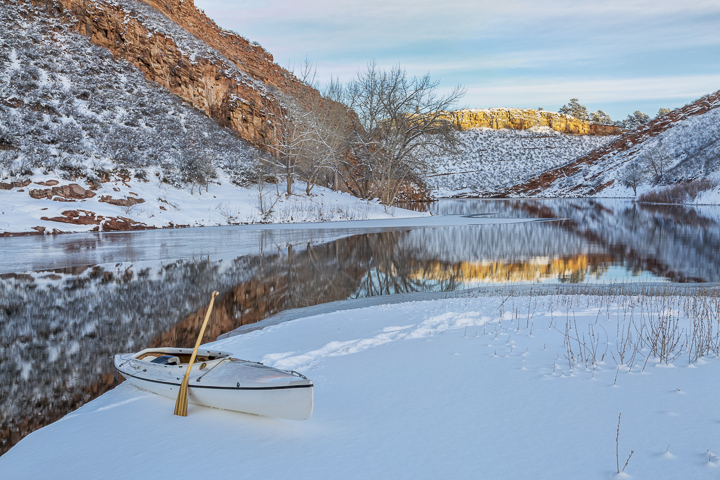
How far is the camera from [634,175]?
239 ft

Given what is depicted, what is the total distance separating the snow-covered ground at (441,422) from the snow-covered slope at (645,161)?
63.8 m

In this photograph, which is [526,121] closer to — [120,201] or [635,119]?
[635,119]

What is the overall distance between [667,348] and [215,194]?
30372mm

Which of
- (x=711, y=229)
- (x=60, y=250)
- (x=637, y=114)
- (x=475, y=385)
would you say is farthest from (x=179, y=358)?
(x=637, y=114)

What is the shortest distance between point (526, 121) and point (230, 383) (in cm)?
15485

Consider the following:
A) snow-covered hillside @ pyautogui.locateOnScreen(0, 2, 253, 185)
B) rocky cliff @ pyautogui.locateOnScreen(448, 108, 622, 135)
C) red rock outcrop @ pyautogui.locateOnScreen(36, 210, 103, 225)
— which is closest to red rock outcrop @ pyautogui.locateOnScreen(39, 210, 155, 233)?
red rock outcrop @ pyautogui.locateOnScreen(36, 210, 103, 225)

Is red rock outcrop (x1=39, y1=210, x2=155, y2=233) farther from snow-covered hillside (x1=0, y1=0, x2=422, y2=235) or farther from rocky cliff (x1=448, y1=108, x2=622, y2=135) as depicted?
rocky cliff (x1=448, y1=108, x2=622, y2=135)

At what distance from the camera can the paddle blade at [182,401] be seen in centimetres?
475

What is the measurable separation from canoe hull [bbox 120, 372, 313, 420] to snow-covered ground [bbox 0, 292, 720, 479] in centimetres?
14

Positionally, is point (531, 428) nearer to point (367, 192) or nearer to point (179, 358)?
point (179, 358)

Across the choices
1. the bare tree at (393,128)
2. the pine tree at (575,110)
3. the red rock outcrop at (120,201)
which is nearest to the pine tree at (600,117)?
the pine tree at (575,110)

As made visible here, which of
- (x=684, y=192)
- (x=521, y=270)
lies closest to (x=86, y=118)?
(x=521, y=270)

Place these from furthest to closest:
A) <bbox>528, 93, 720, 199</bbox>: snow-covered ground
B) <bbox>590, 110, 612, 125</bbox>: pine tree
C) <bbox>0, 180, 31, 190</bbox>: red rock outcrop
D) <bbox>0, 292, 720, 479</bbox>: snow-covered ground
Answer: <bbox>590, 110, 612, 125</bbox>: pine tree
<bbox>528, 93, 720, 199</bbox>: snow-covered ground
<bbox>0, 180, 31, 190</bbox>: red rock outcrop
<bbox>0, 292, 720, 479</bbox>: snow-covered ground

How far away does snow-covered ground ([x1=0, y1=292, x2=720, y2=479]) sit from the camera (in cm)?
364
